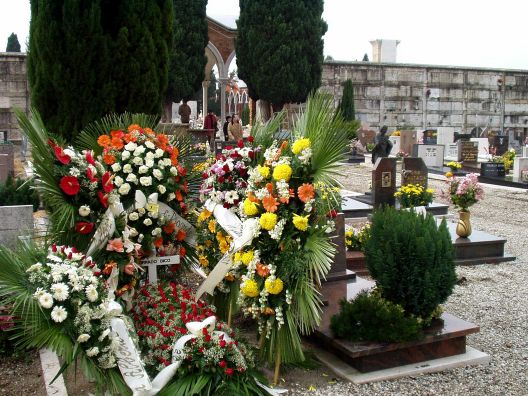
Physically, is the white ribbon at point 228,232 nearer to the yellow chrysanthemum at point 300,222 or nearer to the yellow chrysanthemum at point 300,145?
the yellow chrysanthemum at point 300,222

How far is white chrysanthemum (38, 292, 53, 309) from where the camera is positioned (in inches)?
130

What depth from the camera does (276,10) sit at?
2381 centimetres

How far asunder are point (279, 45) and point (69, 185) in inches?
801

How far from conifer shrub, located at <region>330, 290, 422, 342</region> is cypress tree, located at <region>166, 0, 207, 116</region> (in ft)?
59.7

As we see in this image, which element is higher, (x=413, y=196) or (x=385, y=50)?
(x=385, y=50)

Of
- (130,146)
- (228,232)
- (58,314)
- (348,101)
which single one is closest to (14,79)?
(348,101)

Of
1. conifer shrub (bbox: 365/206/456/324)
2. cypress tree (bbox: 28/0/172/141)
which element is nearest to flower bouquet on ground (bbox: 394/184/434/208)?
cypress tree (bbox: 28/0/172/141)

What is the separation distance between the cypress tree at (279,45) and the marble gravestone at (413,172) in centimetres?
1247

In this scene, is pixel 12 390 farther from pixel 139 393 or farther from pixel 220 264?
pixel 220 264

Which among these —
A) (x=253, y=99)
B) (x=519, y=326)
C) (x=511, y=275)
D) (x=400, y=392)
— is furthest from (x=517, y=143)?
(x=400, y=392)

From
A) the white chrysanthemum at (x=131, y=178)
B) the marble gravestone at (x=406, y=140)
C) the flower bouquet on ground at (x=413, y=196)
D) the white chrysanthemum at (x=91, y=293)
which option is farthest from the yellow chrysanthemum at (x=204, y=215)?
the marble gravestone at (x=406, y=140)

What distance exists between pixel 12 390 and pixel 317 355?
7.47ft

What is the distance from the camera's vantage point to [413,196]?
→ 421 inches

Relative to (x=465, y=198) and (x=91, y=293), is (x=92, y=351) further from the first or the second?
(x=465, y=198)
